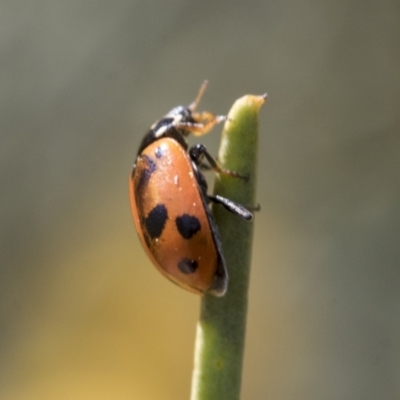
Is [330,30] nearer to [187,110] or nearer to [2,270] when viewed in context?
[187,110]

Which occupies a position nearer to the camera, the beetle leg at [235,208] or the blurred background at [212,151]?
the beetle leg at [235,208]

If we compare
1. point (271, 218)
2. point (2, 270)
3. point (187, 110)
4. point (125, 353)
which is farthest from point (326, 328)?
point (2, 270)

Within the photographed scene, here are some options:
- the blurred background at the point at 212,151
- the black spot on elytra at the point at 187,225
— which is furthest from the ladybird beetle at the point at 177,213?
the blurred background at the point at 212,151

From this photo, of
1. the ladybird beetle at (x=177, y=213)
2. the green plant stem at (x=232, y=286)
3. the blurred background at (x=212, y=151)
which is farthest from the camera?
the blurred background at (x=212, y=151)

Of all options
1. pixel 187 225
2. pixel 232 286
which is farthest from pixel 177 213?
pixel 232 286

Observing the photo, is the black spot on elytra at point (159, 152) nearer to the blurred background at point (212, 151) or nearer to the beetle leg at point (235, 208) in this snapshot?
the beetle leg at point (235, 208)

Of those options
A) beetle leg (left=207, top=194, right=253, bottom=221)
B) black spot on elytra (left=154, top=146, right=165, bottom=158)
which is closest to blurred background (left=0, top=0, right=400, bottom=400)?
black spot on elytra (left=154, top=146, right=165, bottom=158)

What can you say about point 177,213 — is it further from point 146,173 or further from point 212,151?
point 212,151

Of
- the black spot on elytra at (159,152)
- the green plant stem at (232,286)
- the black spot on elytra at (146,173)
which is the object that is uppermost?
the black spot on elytra at (159,152)
